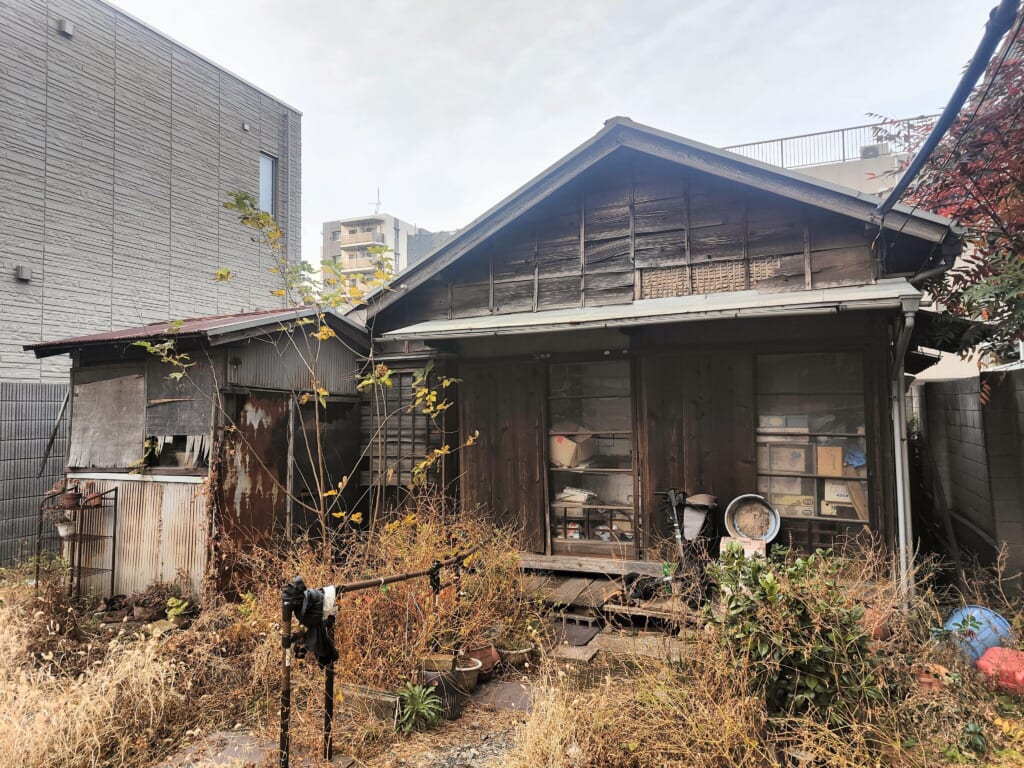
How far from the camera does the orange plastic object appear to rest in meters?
3.95

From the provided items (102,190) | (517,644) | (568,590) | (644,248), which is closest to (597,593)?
(568,590)

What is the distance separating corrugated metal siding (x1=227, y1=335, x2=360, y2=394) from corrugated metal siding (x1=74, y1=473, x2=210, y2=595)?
1373mm

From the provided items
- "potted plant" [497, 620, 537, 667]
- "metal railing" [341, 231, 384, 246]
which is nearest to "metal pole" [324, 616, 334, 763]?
"potted plant" [497, 620, 537, 667]

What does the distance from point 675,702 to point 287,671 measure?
2.16m

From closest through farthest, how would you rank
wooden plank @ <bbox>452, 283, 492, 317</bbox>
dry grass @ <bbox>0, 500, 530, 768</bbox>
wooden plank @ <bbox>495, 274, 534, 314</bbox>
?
dry grass @ <bbox>0, 500, 530, 768</bbox>, wooden plank @ <bbox>495, 274, 534, 314</bbox>, wooden plank @ <bbox>452, 283, 492, 317</bbox>

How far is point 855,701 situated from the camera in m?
3.07

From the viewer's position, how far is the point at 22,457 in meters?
8.39

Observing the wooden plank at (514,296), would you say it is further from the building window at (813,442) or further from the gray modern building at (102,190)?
the gray modern building at (102,190)

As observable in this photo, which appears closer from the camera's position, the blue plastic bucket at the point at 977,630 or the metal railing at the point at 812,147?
the blue plastic bucket at the point at 977,630

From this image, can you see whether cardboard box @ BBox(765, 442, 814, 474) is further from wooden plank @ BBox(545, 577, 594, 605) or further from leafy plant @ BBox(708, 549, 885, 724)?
leafy plant @ BBox(708, 549, 885, 724)

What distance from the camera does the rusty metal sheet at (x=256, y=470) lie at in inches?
253

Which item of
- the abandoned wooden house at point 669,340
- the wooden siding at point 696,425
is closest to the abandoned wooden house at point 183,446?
the abandoned wooden house at point 669,340

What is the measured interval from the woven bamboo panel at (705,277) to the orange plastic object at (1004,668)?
12.7 ft

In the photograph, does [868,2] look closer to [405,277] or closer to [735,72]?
[735,72]
